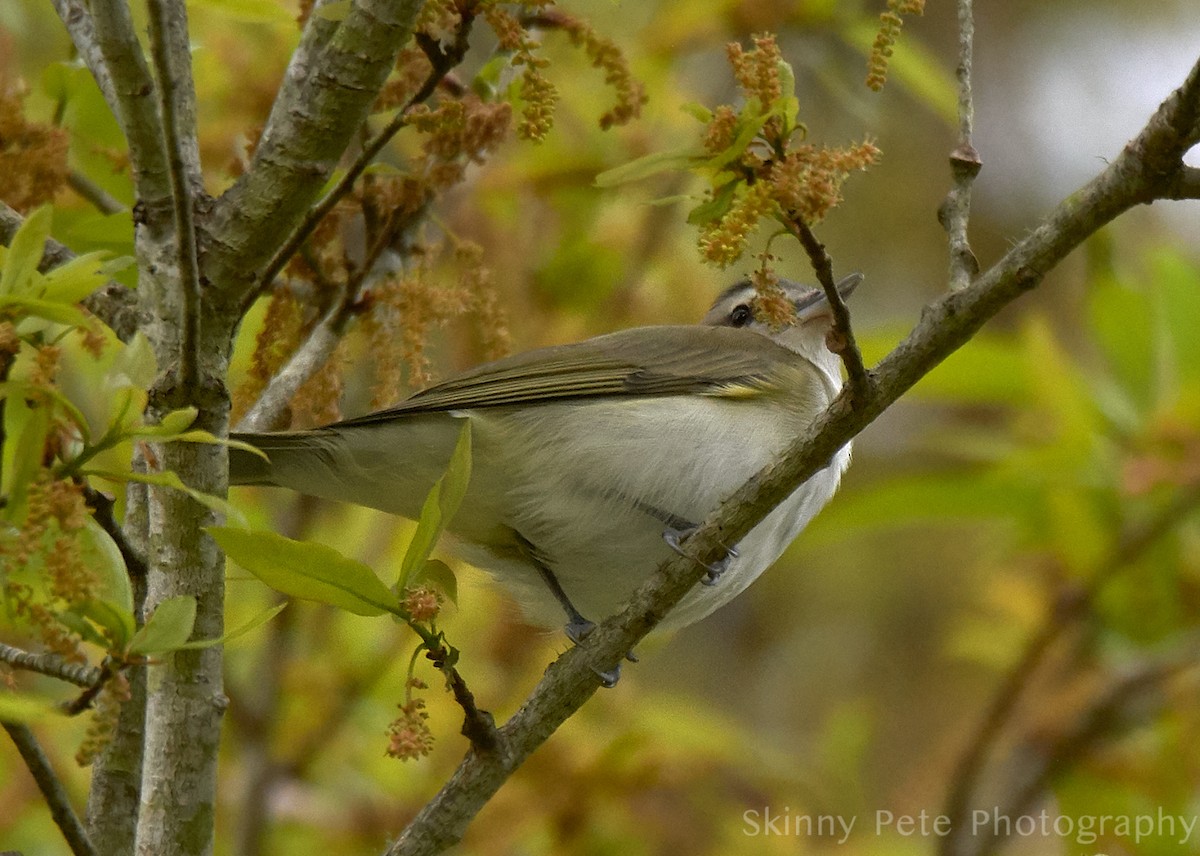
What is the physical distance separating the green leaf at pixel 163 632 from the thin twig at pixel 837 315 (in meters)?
1.02

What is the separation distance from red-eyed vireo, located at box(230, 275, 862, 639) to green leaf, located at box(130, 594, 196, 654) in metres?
1.56

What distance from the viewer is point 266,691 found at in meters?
4.23

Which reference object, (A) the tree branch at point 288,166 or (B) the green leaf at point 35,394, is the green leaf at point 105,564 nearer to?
(B) the green leaf at point 35,394

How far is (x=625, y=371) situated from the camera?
3.91 meters

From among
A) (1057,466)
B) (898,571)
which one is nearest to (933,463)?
(898,571)

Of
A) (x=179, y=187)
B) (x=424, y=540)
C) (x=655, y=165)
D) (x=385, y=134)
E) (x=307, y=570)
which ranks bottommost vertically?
(x=307, y=570)

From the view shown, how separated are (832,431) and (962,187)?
0.49 meters

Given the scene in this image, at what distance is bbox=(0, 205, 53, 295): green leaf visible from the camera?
1813mm

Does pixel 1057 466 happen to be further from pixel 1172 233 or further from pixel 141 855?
pixel 1172 233

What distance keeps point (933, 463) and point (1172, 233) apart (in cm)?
203

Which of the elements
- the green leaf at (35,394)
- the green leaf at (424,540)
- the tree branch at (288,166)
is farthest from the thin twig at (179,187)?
the green leaf at (424,540)

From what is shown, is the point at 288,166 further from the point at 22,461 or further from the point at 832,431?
the point at 832,431

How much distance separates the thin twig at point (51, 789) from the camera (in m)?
2.00

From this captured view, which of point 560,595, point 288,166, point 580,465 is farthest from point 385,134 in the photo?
point 560,595
